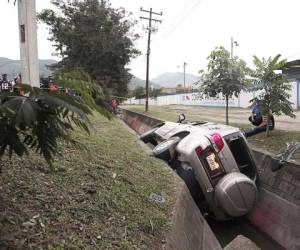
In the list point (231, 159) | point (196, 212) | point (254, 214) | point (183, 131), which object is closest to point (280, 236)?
point (254, 214)

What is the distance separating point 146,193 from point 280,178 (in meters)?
4.16

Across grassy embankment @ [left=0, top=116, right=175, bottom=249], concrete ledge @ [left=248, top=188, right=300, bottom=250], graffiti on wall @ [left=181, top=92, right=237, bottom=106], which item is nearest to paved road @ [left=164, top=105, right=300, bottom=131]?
graffiti on wall @ [left=181, top=92, right=237, bottom=106]

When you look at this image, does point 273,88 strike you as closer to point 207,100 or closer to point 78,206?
point 78,206

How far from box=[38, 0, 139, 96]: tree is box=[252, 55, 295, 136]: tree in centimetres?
2140

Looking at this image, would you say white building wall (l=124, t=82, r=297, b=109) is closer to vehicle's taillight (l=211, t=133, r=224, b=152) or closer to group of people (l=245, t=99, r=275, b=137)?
group of people (l=245, t=99, r=275, b=137)

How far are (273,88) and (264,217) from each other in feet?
15.7

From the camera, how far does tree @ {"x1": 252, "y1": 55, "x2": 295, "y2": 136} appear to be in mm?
11688

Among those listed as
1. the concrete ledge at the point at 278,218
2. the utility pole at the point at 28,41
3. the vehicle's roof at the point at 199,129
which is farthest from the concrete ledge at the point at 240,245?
the utility pole at the point at 28,41

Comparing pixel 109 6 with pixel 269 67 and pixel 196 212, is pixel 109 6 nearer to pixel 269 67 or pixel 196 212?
pixel 269 67

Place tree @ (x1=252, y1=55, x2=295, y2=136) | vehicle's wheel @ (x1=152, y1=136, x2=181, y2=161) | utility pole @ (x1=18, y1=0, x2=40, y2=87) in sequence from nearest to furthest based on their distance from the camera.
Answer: vehicle's wheel @ (x1=152, y1=136, x2=181, y2=161)
utility pole @ (x1=18, y1=0, x2=40, y2=87)
tree @ (x1=252, y1=55, x2=295, y2=136)

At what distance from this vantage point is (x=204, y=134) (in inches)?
296

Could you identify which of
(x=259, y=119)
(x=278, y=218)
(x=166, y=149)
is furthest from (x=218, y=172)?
(x=259, y=119)

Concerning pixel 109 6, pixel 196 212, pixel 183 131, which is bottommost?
pixel 196 212

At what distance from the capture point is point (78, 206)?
4.09 meters
